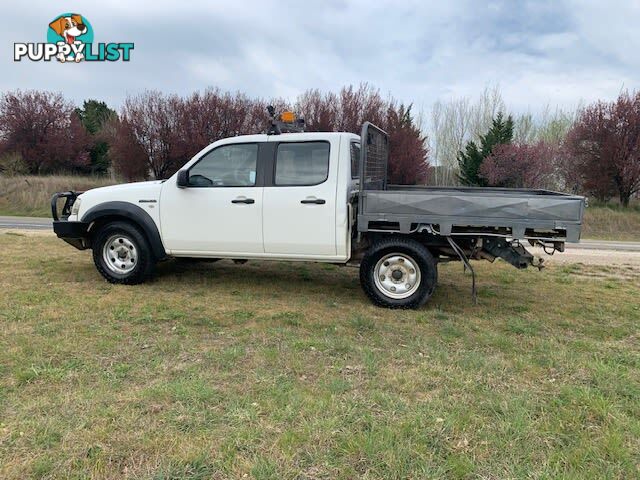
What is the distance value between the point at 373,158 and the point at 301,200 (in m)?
1.16

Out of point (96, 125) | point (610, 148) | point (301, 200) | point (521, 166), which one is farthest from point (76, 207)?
point (96, 125)

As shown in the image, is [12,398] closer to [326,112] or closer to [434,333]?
[434,333]

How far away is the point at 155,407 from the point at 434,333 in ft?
8.79

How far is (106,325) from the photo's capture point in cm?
454

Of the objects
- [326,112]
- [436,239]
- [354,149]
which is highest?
[326,112]

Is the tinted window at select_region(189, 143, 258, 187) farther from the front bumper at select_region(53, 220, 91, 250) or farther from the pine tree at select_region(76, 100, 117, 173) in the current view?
the pine tree at select_region(76, 100, 117, 173)

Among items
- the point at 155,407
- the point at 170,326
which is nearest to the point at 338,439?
the point at 155,407

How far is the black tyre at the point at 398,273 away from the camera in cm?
537

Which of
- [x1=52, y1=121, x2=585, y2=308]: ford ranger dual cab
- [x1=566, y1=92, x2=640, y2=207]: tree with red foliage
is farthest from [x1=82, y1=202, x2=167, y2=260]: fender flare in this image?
[x1=566, y1=92, x2=640, y2=207]: tree with red foliage

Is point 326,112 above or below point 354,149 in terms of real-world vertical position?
above

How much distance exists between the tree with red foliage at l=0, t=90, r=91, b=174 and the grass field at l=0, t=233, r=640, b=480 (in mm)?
28098

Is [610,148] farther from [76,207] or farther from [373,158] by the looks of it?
[76,207]

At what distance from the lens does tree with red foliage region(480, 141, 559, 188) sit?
92.2 feet
